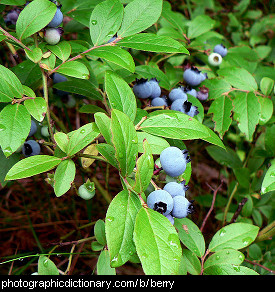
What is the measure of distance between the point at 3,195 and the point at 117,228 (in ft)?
5.16

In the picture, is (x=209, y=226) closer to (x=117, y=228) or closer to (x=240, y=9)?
(x=117, y=228)

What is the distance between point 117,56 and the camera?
942 millimetres

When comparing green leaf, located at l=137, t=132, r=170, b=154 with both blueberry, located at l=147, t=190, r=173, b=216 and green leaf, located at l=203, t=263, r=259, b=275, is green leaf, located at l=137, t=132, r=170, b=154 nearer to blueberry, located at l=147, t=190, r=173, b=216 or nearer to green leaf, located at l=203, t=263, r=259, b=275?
blueberry, located at l=147, t=190, r=173, b=216

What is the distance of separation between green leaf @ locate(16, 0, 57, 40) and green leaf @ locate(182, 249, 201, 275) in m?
0.86

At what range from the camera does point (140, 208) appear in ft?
2.48

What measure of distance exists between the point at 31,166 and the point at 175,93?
625 millimetres

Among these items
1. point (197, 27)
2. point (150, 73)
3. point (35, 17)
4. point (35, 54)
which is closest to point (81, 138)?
point (35, 54)

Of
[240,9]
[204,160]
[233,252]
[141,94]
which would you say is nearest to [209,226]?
[204,160]

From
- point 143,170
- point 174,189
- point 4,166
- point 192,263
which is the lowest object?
point 192,263

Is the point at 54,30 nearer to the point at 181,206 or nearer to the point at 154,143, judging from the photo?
the point at 154,143

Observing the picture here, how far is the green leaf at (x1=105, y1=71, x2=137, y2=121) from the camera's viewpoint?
3.08ft

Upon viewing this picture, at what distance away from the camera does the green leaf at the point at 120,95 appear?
0.94m

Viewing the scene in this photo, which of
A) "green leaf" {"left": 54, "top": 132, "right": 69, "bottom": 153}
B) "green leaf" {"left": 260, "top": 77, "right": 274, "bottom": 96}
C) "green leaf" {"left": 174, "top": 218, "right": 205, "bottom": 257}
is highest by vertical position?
"green leaf" {"left": 54, "top": 132, "right": 69, "bottom": 153}

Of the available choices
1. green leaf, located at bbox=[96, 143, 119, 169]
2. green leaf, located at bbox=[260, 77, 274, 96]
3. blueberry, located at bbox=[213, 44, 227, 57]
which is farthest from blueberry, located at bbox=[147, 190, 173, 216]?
blueberry, located at bbox=[213, 44, 227, 57]
